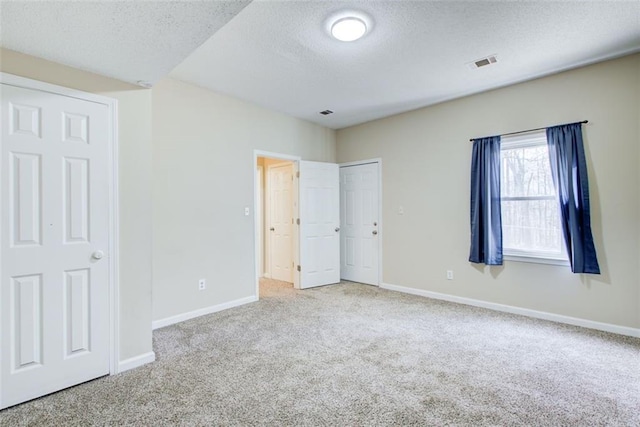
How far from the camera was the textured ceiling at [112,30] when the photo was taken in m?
1.57

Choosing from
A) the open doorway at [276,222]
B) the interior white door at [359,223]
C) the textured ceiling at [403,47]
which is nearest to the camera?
the textured ceiling at [403,47]

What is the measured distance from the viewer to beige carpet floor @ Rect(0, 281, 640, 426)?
1.85 meters

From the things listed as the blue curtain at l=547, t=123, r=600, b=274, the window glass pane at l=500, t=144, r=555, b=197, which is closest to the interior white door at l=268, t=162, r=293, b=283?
the window glass pane at l=500, t=144, r=555, b=197

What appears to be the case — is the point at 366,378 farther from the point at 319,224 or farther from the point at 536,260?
the point at 319,224

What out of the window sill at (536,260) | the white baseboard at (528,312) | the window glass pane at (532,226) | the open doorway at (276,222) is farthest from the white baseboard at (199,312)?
the window glass pane at (532,226)

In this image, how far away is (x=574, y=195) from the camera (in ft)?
10.3

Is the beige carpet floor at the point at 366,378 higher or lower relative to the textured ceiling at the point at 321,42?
lower

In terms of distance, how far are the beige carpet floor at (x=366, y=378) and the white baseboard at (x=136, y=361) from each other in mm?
62

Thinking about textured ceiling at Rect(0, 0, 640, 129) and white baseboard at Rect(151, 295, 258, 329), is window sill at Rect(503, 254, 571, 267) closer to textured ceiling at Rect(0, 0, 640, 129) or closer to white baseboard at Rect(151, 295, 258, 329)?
textured ceiling at Rect(0, 0, 640, 129)

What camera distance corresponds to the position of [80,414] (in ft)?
6.15

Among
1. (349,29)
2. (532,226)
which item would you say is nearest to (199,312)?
(349,29)

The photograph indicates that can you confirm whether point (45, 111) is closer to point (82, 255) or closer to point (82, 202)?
point (82, 202)

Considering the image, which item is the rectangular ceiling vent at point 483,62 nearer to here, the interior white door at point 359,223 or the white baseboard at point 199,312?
the interior white door at point 359,223

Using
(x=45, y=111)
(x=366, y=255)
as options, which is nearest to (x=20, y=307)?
(x=45, y=111)
